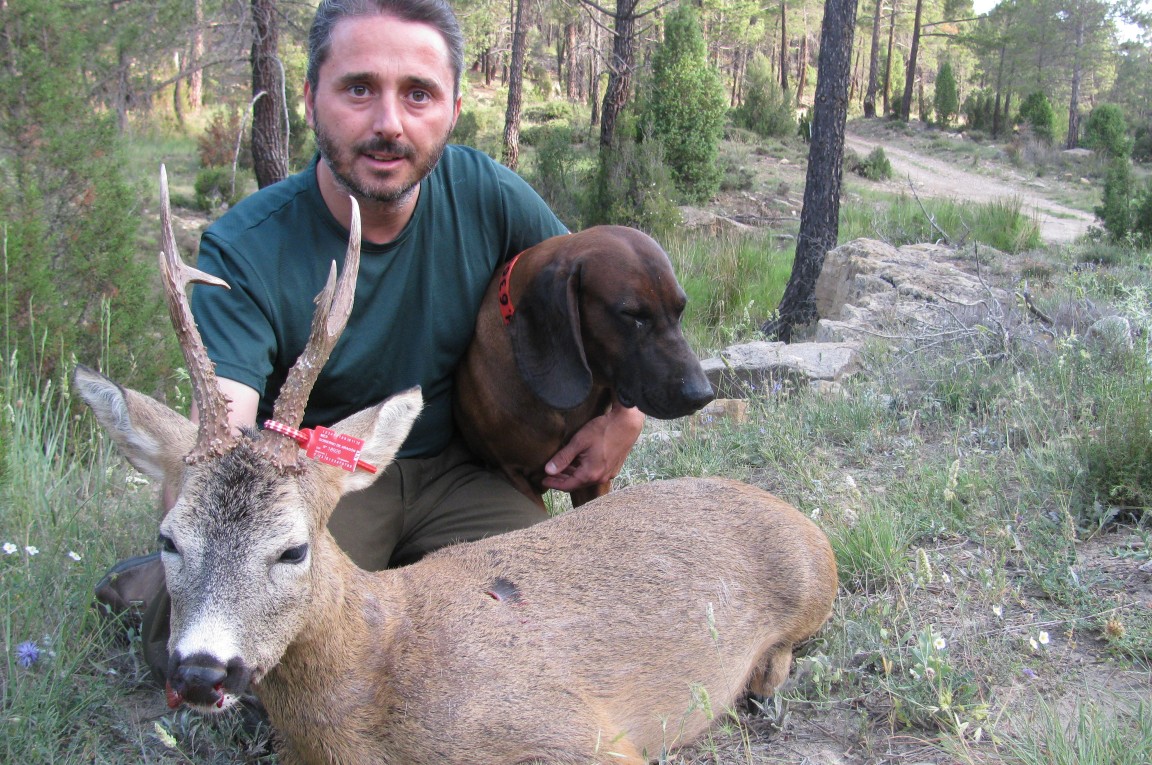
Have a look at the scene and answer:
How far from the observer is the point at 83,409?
249 inches

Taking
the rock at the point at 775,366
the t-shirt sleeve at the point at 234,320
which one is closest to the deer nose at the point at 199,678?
the t-shirt sleeve at the point at 234,320

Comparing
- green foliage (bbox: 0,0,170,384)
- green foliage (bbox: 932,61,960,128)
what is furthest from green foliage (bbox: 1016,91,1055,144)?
green foliage (bbox: 0,0,170,384)

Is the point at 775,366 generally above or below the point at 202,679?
below

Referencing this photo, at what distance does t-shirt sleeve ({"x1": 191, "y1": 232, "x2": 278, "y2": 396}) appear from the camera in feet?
10.4

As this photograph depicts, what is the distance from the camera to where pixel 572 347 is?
3916 millimetres

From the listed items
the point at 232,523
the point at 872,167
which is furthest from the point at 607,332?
the point at 872,167

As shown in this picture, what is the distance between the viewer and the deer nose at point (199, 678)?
2053 mm

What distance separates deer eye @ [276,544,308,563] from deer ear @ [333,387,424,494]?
0.30m

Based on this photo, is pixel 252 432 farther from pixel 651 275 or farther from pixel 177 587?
pixel 651 275

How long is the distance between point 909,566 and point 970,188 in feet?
81.8

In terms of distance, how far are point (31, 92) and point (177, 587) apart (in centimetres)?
701

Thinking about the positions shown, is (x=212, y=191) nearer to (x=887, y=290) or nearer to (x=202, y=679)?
(x=887, y=290)

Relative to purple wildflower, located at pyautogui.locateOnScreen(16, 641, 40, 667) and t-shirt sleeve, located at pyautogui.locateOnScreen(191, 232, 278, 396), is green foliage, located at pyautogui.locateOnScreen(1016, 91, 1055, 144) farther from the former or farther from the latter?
purple wildflower, located at pyautogui.locateOnScreen(16, 641, 40, 667)

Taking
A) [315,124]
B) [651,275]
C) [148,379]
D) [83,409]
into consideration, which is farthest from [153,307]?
[651,275]
